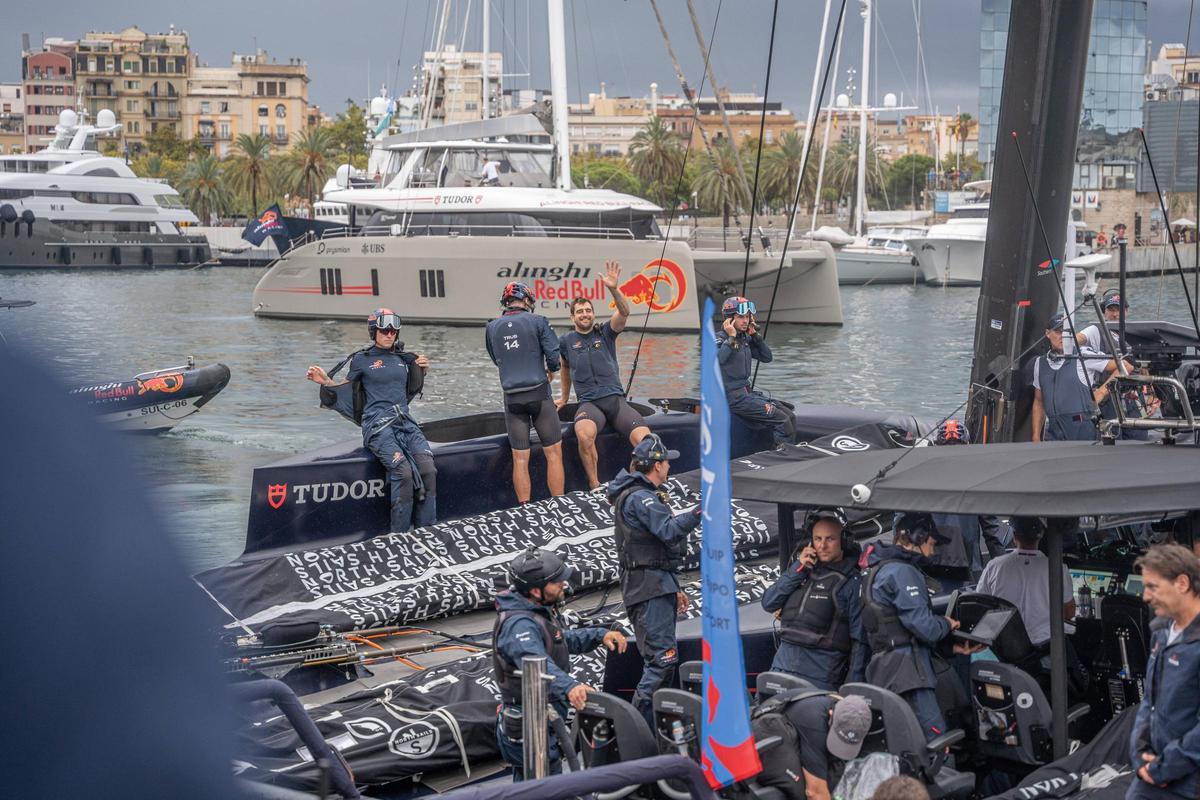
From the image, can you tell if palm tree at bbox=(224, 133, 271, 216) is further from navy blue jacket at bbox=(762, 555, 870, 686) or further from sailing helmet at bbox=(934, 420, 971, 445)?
navy blue jacket at bbox=(762, 555, 870, 686)

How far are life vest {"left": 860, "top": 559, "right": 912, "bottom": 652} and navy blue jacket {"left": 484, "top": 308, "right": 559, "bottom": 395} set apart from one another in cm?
523

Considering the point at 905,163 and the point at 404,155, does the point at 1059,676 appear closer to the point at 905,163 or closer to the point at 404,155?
the point at 404,155

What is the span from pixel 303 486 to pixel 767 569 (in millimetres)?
3383

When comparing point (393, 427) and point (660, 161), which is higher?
point (660, 161)

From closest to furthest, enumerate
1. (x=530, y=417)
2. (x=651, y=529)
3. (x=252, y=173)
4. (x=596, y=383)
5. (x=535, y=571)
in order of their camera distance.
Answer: (x=535, y=571) < (x=651, y=529) < (x=530, y=417) < (x=596, y=383) < (x=252, y=173)

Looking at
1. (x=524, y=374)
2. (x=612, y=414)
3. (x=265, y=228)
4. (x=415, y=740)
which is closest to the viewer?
(x=415, y=740)

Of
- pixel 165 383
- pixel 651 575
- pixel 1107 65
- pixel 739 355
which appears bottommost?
pixel 165 383

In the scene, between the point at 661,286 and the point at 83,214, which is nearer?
the point at 661,286

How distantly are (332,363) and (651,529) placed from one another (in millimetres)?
24782

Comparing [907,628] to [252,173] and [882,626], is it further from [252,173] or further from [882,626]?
[252,173]

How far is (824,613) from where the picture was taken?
633 centimetres

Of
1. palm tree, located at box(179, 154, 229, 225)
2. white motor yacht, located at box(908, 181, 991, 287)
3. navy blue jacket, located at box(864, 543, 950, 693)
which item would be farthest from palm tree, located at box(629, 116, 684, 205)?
navy blue jacket, located at box(864, 543, 950, 693)

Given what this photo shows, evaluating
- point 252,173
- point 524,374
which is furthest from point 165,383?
point 252,173

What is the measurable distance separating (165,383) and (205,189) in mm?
88809
